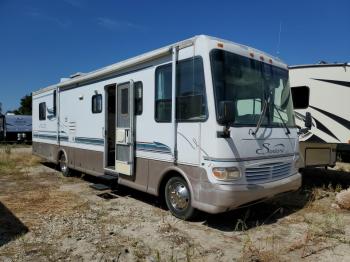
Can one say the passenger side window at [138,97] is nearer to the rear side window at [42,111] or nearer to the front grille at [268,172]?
the front grille at [268,172]

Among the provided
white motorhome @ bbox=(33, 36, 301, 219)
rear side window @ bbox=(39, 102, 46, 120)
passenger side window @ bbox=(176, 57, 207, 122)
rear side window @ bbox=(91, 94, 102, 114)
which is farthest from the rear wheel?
passenger side window @ bbox=(176, 57, 207, 122)

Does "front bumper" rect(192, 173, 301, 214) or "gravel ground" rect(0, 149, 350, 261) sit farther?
"front bumper" rect(192, 173, 301, 214)

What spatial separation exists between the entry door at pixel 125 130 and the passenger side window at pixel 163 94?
77 cm

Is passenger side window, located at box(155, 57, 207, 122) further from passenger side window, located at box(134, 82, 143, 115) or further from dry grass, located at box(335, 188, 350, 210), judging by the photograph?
dry grass, located at box(335, 188, 350, 210)

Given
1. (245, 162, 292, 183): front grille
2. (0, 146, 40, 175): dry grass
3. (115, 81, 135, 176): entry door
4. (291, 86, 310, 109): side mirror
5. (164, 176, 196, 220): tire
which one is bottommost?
(0, 146, 40, 175): dry grass

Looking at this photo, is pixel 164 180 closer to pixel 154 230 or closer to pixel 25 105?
pixel 154 230

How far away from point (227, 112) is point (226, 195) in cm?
117

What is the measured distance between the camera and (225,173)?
5148 mm

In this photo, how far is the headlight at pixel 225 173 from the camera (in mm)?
5148

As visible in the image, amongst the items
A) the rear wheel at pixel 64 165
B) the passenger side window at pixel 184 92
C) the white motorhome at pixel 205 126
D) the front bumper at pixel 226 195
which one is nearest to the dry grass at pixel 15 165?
the rear wheel at pixel 64 165

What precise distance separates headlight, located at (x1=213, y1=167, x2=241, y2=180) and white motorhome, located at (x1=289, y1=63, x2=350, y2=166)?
351 cm

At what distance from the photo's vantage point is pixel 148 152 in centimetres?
666

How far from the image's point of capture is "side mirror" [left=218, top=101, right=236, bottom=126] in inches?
193

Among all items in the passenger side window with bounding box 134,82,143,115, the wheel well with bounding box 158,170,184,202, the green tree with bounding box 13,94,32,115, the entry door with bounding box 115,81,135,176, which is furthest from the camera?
the green tree with bounding box 13,94,32,115
